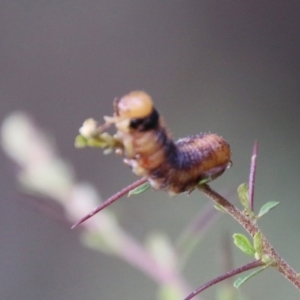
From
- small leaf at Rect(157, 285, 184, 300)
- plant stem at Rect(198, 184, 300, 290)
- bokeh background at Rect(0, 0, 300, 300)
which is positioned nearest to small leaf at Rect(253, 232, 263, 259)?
plant stem at Rect(198, 184, 300, 290)

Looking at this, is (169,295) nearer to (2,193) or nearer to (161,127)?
(161,127)

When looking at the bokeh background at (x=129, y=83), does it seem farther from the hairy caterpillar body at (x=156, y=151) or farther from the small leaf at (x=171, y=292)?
the hairy caterpillar body at (x=156, y=151)

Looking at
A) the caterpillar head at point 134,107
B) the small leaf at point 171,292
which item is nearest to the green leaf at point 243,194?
the caterpillar head at point 134,107

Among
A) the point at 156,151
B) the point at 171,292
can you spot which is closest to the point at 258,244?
the point at 156,151

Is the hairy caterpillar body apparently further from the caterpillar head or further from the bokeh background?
the bokeh background

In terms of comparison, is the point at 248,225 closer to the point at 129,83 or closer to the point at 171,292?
the point at 171,292

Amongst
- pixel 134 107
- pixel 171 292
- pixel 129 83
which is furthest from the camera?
pixel 129 83
